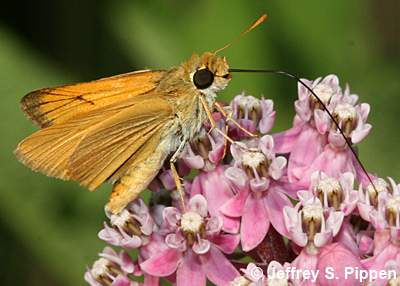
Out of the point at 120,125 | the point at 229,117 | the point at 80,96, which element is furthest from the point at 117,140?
the point at 229,117

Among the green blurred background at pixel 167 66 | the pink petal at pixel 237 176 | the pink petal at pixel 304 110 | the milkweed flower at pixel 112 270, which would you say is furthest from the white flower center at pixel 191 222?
the green blurred background at pixel 167 66

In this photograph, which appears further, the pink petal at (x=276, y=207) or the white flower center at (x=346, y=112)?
the white flower center at (x=346, y=112)

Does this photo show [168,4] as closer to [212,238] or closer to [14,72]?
[14,72]

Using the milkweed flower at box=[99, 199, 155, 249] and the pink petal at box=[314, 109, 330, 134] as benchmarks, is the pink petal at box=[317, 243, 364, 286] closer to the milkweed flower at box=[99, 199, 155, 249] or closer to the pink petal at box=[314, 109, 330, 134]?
the pink petal at box=[314, 109, 330, 134]

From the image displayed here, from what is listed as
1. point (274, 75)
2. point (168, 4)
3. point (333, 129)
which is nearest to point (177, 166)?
point (333, 129)

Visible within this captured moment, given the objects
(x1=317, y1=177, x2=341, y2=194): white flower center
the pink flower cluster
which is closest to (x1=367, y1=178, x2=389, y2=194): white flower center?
the pink flower cluster

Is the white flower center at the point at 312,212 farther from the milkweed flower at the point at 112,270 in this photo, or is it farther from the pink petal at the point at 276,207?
the milkweed flower at the point at 112,270

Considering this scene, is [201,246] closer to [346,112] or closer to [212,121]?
[212,121]
